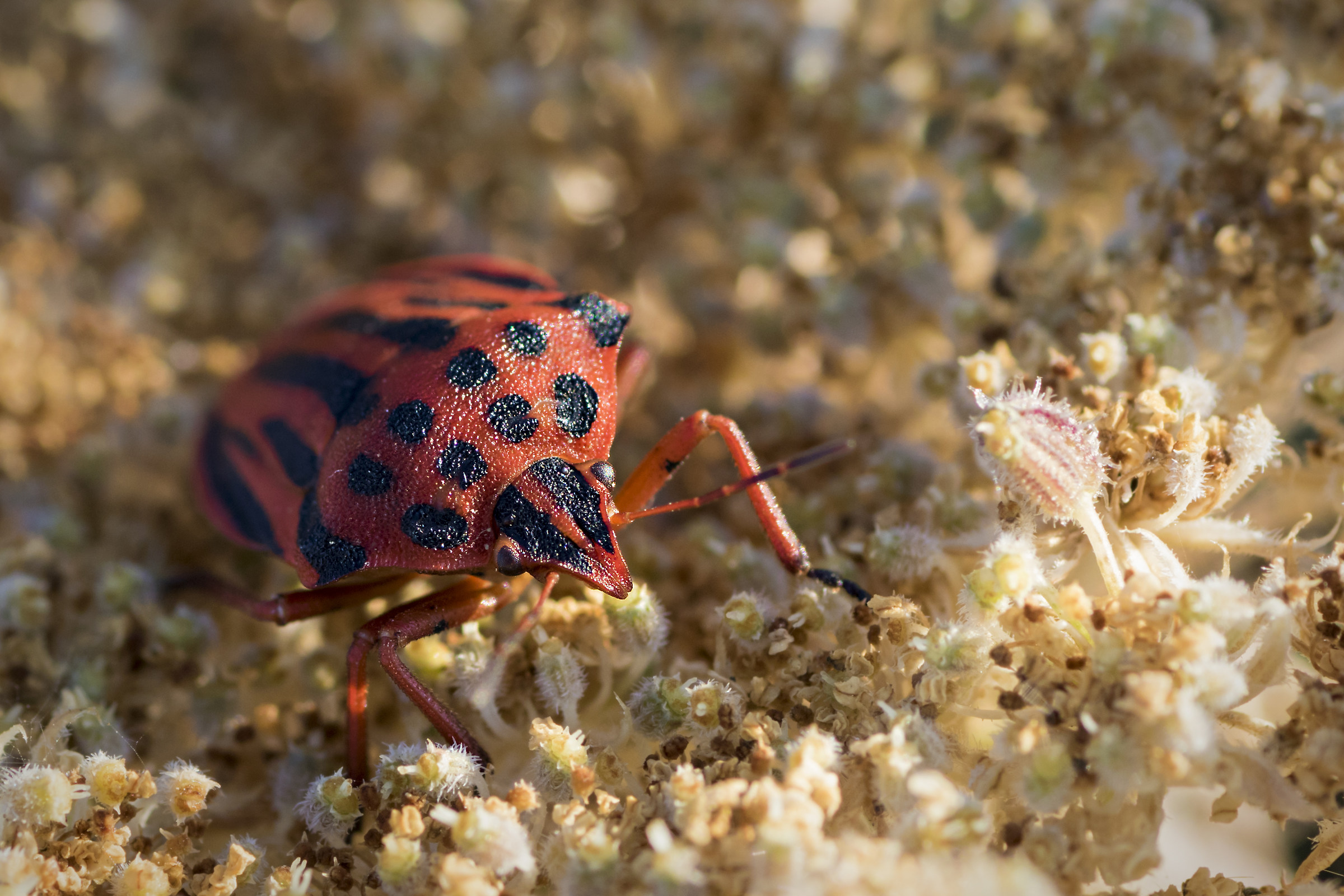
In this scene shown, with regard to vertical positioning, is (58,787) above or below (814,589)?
above

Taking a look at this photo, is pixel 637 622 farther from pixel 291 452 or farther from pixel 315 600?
pixel 291 452

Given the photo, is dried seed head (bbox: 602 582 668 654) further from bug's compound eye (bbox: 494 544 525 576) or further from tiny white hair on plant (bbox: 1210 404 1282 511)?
tiny white hair on plant (bbox: 1210 404 1282 511)

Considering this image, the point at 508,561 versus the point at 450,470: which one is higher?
the point at 450,470

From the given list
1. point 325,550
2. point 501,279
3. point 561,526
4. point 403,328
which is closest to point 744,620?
point 561,526

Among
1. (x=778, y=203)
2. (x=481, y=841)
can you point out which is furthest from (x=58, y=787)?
(x=778, y=203)

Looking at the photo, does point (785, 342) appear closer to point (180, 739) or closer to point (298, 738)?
point (298, 738)

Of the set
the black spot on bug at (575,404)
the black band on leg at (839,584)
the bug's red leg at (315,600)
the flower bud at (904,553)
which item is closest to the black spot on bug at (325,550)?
the bug's red leg at (315,600)

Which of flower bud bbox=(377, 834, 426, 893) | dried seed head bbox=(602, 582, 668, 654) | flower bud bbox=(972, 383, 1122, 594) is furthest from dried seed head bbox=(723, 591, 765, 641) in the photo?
flower bud bbox=(377, 834, 426, 893)
